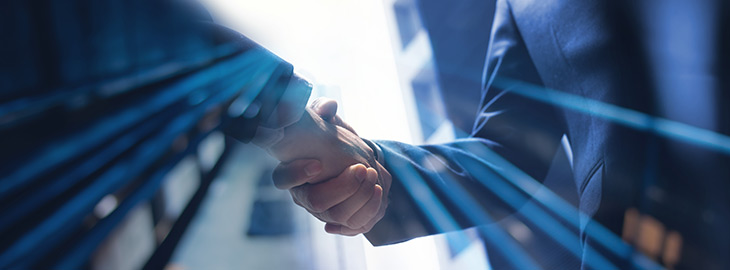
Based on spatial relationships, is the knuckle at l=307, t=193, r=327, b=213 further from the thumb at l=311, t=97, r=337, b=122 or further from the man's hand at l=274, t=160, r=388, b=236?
the thumb at l=311, t=97, r=337, b=122

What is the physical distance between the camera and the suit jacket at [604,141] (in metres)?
0.38

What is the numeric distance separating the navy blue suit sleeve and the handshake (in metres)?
0.06

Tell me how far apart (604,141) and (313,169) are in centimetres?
36

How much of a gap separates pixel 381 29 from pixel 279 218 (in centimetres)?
101

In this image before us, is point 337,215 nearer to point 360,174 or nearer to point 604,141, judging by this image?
point 360,174

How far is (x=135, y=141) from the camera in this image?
282mm

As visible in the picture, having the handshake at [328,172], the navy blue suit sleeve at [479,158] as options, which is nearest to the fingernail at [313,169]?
the handshake at [328,172]

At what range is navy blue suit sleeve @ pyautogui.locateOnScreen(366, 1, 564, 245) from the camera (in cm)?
62

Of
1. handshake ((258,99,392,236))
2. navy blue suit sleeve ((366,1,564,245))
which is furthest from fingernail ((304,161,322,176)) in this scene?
navy blue suit sleeve ((366,1,564,245))

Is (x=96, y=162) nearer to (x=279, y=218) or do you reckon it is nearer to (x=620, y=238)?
(x=620, y=238)

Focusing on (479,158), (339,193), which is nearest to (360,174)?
(339,193)

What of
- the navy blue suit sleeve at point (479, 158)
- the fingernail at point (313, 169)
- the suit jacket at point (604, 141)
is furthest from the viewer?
the navy blue suit sleeve at point (479, 158)

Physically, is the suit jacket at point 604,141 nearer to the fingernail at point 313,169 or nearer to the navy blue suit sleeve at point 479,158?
the navy blue suit sleeve at point 479,158

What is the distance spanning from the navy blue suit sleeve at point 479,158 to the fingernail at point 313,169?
15 centimetres
